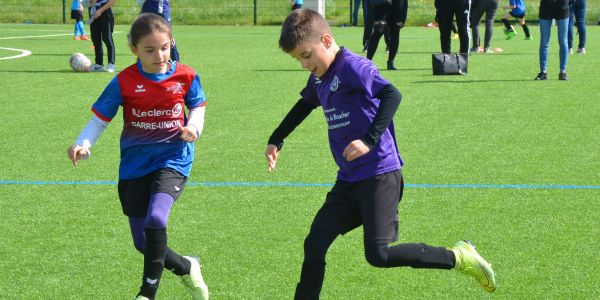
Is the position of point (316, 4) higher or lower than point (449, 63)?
lower

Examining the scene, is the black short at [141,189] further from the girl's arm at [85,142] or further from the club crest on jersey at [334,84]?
the club crest on jersey at [334,84]

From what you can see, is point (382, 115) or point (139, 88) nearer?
point (382, 115)

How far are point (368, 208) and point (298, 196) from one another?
311cm

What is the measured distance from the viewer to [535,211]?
750 centimetres

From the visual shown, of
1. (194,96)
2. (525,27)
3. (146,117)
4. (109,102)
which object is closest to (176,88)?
(194,96)

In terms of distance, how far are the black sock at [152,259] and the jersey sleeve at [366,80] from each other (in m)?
1.23

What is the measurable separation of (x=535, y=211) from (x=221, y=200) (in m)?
2.38

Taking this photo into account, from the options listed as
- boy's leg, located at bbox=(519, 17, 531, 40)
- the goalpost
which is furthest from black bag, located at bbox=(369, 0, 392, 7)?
the goalpost

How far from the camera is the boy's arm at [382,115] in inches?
A: 187

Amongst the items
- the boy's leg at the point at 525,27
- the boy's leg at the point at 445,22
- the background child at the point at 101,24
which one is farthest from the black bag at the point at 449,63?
the boy's leg at the point at 525,27

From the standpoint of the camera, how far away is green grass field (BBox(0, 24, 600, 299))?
5855mm

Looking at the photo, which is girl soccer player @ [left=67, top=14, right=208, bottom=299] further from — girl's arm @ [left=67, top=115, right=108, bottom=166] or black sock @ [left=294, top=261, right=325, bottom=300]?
black sock @ [left=294, top=261, right=325, bottom=300]

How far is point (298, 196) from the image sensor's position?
8078 mm

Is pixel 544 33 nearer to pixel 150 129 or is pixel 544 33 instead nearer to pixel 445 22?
pixel 445 22
